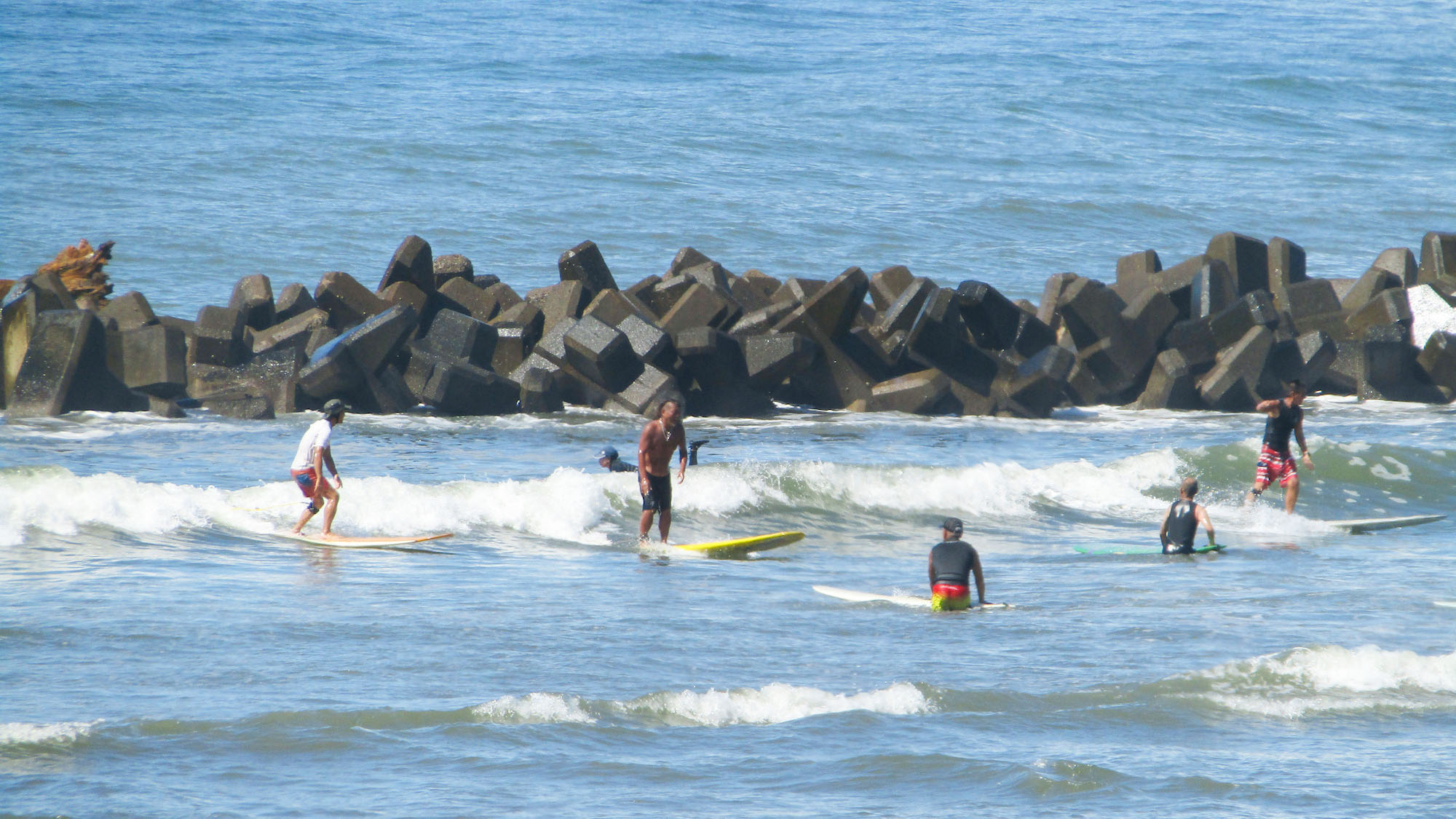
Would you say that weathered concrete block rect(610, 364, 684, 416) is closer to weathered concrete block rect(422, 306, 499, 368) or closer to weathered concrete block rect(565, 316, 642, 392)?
weathered concrete block rect(565, 316, 642, 392)

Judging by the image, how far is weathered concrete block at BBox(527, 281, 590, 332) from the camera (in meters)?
20.9

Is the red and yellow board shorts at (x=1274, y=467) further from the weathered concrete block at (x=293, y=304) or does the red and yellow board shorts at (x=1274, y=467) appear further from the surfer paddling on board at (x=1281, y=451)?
the weathered concrete block at (x=293, y=304)

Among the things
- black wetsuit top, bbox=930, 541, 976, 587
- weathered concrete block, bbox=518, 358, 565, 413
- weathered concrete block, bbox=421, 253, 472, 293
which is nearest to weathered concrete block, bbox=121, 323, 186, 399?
weathered concrete block, bbox=518, 358, 565, 413

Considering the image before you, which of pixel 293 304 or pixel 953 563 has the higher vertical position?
pixel 293 304

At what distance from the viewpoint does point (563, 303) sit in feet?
69.2

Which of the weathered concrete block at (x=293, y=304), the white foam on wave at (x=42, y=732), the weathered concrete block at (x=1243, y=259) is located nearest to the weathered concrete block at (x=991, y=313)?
the weathered concrete block at (x=1243, y=259)

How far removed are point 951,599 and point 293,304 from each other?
14.3 meters

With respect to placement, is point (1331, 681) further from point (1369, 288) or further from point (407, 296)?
point (1369, 288)

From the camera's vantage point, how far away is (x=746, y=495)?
50.2 ft

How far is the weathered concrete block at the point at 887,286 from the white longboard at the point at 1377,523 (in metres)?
9.31

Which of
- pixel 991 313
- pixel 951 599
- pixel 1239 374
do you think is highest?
pixel 991 313

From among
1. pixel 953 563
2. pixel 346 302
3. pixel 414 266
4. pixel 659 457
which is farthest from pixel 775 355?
pixel 953 563

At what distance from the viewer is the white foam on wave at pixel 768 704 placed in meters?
6.99

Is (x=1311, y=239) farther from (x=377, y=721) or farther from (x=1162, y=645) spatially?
(x=377, y=721)
